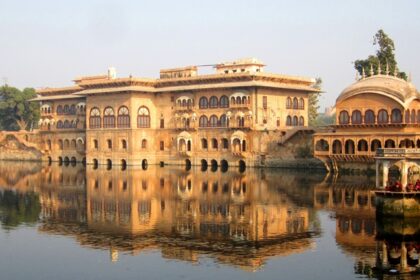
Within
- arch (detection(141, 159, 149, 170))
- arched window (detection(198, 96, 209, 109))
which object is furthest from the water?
arch (detection(141, 159, 149, 170))

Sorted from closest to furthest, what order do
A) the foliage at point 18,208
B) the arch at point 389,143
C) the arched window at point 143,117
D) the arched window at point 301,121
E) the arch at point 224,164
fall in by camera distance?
the foliage at point 18,208 → the arch at point 389,143 → the arch at point 224,164 → the arched window at point 143,117 → the arched window at point 301,121

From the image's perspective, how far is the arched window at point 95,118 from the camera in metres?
76.1

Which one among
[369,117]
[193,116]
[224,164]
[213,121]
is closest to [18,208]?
[369,117]

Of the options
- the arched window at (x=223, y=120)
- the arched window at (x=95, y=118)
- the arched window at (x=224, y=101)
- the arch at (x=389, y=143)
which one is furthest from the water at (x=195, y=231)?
the arched window at (x=95, y=118)

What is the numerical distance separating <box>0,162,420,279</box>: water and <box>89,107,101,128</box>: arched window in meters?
25.5

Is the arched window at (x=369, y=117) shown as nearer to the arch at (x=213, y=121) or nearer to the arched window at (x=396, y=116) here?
the arched window at (x=396, y=116)

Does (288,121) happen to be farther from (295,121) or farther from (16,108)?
(16,108)

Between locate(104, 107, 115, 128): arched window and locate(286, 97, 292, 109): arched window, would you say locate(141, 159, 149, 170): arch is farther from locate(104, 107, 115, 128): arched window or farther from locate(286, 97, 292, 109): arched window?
locate(286, 97, 292, 109): arched window

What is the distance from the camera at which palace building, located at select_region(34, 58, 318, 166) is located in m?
67.4

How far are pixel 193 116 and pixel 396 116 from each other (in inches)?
950

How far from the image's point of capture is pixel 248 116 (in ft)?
221

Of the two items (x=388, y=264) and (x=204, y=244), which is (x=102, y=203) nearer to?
(x=204, y=244)

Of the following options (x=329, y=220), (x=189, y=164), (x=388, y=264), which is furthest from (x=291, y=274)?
(x=189, y=164)

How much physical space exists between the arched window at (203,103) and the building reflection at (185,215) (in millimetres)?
15758
